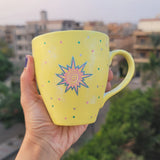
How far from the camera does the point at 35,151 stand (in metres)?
0.56

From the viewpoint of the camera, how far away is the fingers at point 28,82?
523mm

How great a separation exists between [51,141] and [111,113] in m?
2.11

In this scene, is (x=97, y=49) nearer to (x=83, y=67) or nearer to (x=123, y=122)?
(x=83, y=67)

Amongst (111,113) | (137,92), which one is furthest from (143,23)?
(111,113)

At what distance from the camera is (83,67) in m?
0.45

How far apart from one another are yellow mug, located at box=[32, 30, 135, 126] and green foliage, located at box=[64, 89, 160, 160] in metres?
1.23

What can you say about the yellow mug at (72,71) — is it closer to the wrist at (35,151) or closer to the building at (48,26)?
the wrist at (35,151)

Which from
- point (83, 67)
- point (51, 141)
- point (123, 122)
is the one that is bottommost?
point (123, 122)

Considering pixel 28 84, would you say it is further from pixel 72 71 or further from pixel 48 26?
pixel 48 26

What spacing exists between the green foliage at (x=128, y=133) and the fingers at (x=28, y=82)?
3.88 ft

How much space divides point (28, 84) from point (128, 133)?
194 cm

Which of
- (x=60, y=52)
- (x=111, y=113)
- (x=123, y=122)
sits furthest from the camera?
(x=111, y=113)

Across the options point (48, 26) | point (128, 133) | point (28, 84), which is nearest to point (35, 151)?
point (28, 84)

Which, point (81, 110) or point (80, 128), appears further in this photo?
point (80, 128)
